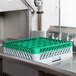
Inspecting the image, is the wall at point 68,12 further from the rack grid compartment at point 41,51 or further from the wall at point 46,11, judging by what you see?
the rack grid compartment at point 41,51

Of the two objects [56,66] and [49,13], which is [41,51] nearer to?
[56,66]

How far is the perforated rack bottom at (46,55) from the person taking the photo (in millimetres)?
1266

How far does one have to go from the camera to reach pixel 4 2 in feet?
6.19

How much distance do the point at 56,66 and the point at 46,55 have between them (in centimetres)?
13

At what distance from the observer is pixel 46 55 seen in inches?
50.8

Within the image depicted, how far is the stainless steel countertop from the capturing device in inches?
42.9

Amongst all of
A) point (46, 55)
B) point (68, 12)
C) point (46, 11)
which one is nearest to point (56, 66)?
point (46, 55)

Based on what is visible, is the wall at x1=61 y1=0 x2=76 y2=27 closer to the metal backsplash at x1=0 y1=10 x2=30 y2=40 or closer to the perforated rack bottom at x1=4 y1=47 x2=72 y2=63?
the metal backsplash at x1=0 y1=10 x2=30 y2=40

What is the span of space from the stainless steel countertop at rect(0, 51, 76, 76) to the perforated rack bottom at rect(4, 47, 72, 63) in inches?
1.7

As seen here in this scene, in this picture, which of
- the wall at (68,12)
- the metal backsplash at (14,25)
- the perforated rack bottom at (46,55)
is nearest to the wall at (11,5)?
the metal backsplash at (14,25)

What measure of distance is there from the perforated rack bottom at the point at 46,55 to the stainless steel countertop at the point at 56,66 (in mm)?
44

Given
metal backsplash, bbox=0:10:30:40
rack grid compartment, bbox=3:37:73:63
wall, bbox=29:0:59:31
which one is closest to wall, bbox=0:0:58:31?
wall, bbox=29:0:59:31

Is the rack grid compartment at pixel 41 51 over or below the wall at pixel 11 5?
below

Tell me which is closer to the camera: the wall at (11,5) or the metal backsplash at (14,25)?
the wall at (11,5)
